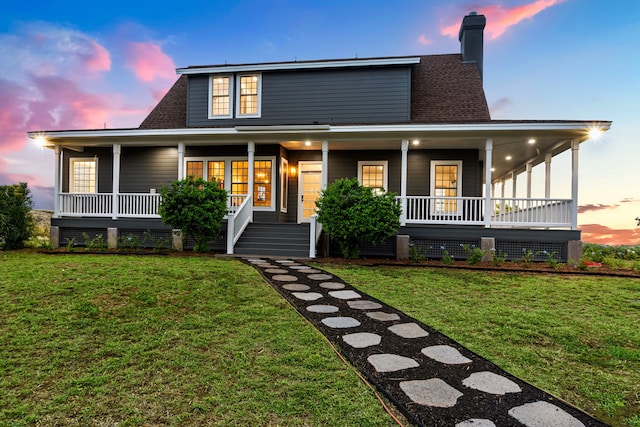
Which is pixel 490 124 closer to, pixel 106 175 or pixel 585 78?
pixel 585 78

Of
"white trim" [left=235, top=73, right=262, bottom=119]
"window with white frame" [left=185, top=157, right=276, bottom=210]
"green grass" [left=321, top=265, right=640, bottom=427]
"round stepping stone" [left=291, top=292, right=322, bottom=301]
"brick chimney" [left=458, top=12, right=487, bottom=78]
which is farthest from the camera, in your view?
"brick chimney" [left=458, top=12, right=487, bottom=78]

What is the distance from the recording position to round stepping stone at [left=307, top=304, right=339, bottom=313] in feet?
14.6

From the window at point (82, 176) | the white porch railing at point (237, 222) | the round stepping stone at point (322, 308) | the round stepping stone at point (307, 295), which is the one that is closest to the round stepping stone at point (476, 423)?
the round stepping stone at point (322, 308)

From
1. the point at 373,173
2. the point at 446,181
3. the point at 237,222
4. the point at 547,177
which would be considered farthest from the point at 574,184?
the point at 237,222

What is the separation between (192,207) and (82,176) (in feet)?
24.4

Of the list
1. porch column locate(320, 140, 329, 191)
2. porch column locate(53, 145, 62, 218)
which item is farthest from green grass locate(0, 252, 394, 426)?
porch column locate(53, 145, 62, 218)

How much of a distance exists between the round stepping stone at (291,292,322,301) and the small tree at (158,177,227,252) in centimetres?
466

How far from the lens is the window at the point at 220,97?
41.0ft

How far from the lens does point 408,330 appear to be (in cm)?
383

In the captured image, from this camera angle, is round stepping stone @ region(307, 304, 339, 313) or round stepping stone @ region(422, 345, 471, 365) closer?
round stepping stone @ region(422, 345, 471, 365)

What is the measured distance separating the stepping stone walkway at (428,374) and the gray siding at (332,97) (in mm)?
8438

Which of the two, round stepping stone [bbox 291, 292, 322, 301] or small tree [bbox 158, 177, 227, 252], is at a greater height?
small tree [bbox 158, 177, 227, 252]

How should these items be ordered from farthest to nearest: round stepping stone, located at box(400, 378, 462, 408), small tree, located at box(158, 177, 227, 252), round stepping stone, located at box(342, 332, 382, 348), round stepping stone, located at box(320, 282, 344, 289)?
1. small tree, located at box(158, 177, 227, 252)
2. round stepping stone, located at box(320, 282, 344, 289)
3. round stepping stone, located at box(342, 332, 382, 348)
4. round stepping stone, located at box(400, 378, 462, 408)

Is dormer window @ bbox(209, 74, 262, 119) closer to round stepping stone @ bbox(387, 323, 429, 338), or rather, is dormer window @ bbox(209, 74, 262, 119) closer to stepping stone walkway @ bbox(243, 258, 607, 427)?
stepping stone walkway @ bbox(243, 258, 607, 427)
